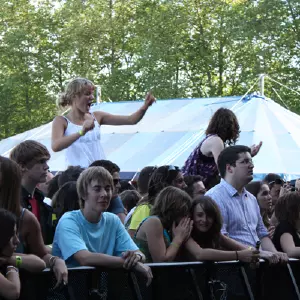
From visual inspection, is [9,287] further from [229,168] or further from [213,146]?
[213,146]

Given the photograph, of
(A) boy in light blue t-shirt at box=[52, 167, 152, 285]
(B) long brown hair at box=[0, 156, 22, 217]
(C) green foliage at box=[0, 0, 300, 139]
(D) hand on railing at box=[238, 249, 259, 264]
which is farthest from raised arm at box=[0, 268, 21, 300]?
(C) green foliage at box=[0, 0, 300, 139]

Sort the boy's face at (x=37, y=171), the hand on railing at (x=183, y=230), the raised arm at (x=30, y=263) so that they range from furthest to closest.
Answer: the hand on railing at (x=183, y=230)
the boy's face at (x=37, y=171)
the raised arm at (x=30, y=263)

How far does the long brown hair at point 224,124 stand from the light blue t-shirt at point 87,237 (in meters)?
2.78

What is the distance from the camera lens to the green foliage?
116ft

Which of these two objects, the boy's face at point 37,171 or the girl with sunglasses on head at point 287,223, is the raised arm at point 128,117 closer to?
the girl with sunglasses on head at point 287,223

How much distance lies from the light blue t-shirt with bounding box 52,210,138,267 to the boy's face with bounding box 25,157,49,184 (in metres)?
0.52

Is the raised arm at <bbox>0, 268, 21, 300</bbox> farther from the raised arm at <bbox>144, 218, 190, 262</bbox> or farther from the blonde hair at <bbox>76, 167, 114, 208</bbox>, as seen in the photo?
the raised arm at <bbox>144, 218, 190, 262</bbox>

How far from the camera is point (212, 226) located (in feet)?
23.4

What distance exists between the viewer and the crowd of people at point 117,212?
18.9 feet

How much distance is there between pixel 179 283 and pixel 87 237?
72 centimetres

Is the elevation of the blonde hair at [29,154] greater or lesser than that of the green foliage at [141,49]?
lesser

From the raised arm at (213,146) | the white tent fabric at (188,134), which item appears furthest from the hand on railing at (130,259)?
the white tent fabric at (188,134)

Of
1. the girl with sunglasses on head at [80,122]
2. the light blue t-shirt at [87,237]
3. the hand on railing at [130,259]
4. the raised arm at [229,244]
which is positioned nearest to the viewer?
the hand on railing at [130,259]

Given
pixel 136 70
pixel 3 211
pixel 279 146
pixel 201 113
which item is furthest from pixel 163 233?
pixel 136 70
